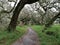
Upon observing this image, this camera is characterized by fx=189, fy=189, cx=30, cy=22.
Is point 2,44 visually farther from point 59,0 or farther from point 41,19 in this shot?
point 41,19

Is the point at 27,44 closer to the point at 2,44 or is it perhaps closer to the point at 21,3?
the point at 2,44

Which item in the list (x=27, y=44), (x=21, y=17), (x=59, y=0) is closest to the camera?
(x=27, y=44)

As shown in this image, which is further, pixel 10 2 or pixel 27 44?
pixel 10 2

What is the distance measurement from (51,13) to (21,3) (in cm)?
1982

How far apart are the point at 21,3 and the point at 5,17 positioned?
22.9 ft

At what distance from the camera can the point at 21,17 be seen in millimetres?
36875

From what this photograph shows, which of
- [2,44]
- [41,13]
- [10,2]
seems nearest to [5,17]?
[10,2]

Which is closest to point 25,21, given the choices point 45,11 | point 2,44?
point 45,11

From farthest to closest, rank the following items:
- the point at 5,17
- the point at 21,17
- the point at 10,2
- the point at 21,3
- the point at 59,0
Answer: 1. the point at 21,17
2. the point at 10,2
3. the point at 5,17
4. the point at 59,0
5. the point at 21,3

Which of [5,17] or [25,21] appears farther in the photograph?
[25,21]

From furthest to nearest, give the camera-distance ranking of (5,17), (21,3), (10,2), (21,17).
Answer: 1. (21,17)
2. (10,2)
3. (5,17)
4. (21,3)

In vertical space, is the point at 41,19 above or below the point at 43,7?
below

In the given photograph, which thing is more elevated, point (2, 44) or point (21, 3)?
point (21, 3)

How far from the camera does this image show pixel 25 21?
37.9 meters
